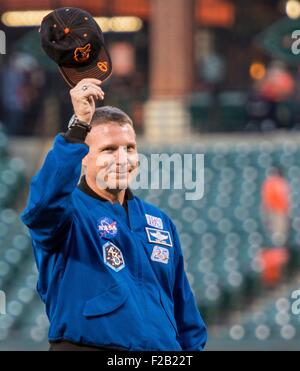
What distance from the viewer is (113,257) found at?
3.96m

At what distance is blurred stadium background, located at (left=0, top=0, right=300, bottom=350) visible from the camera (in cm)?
1276

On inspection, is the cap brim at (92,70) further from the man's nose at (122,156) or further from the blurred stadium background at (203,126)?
the blurred stadium background at (203,126)

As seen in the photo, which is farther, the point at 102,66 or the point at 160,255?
the point at 160,255

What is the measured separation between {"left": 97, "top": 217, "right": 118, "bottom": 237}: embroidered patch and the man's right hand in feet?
1.06

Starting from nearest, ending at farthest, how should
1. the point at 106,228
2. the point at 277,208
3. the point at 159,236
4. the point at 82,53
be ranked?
the point at 82,53 < the point at 106,228 < the point at 159,236 < the point at 277,208

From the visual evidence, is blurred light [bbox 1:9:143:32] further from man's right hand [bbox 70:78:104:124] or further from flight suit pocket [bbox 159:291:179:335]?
man's right hand [bbox 70:78:104:124]

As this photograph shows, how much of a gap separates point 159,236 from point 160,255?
0.22 feet

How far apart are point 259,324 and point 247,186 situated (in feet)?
9.44

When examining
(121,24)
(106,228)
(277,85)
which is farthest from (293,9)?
(106,228)

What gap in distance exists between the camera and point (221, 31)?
19625 millimetres

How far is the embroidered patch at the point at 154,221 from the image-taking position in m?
4.15

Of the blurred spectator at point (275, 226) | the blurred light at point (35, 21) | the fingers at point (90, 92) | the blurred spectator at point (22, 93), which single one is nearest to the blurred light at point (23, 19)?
the blurred light at point (35, 21)

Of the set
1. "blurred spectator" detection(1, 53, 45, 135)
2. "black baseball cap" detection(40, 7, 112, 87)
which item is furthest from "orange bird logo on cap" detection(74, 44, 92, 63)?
"blurred spectator" detection(1, 53, 45, 135)

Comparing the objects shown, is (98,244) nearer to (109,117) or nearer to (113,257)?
(113,257)
